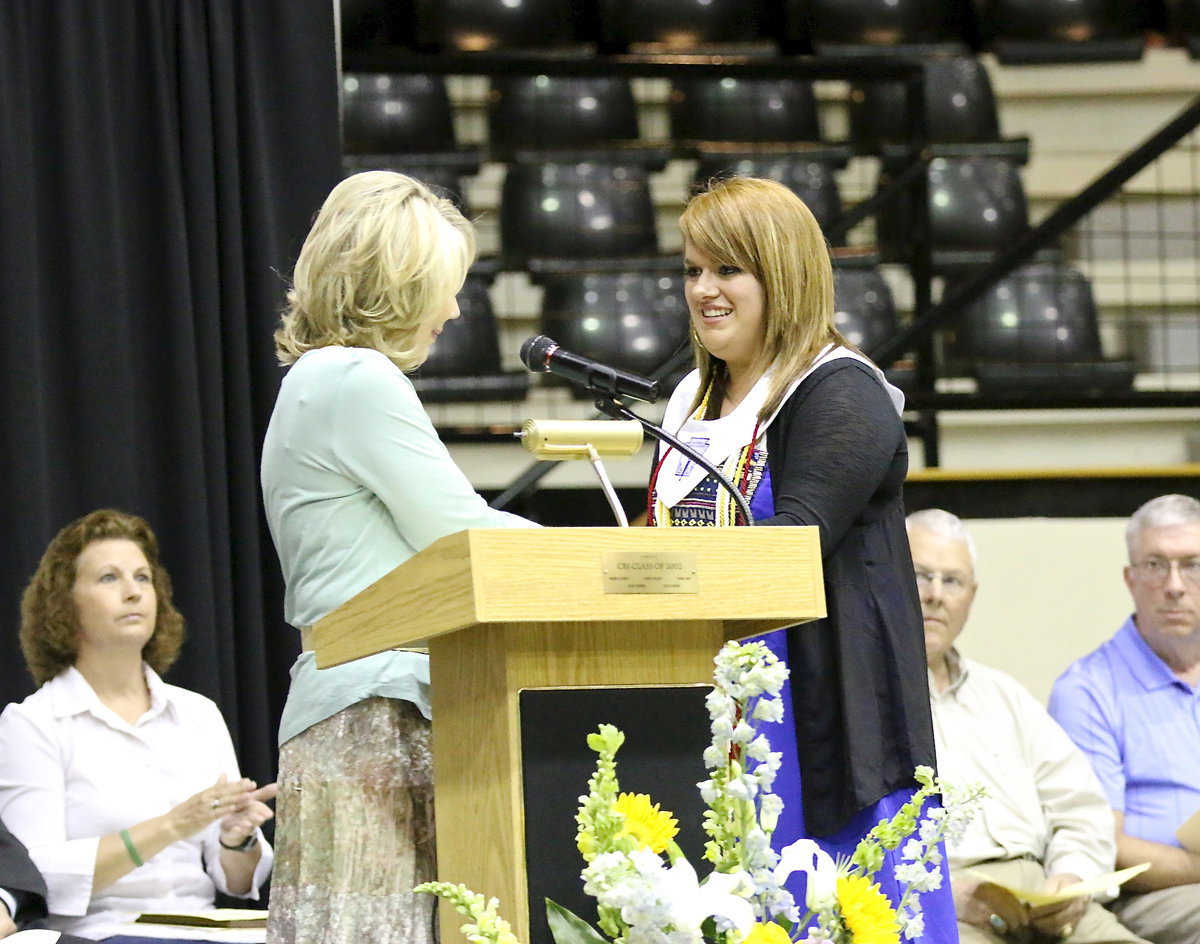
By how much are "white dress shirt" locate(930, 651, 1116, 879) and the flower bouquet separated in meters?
2.25

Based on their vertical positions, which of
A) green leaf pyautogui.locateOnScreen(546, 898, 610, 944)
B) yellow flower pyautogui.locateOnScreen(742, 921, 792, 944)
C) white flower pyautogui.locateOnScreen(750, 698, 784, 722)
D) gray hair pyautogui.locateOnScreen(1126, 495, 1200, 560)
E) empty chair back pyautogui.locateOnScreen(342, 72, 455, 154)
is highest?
empty chair back pyautogui.locateOnScreen(342, 72, 455, 154)

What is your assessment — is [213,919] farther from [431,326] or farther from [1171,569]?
[1171,569]

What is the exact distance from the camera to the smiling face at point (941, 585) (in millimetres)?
3689

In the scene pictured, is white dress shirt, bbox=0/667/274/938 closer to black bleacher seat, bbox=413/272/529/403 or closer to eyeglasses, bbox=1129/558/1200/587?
black bleacher seat, bbox=413/272/529/403

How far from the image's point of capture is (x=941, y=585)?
3740 mm

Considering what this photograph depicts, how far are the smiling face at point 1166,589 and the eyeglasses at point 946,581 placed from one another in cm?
48

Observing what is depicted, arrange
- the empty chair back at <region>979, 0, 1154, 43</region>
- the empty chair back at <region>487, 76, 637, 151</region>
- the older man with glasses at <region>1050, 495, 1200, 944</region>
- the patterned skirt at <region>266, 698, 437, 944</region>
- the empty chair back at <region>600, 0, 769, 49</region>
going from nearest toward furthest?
the patterned skirt at <region>266, 698, 437, 944</region>
the older man with glasses at <region>1050, 495, 1200, 944</region>
the empty chair back at <region>487, 76, 637, 151</region>
the empty chair back at <region>600, 0, 769, 49</region>
the empty chair back at <region>979, 0, 1154, 43</region>

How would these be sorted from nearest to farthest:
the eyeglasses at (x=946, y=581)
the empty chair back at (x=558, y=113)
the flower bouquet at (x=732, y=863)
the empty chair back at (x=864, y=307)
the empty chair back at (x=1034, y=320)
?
1. the flower bouquet at (x=732, y=863)
2. the eyeglasses at (x=946, y=581)
3. the empty chair back at (x=864, y=307)
4. the empty chair back at (x=1034, y=320)
5. the empty chair back at (x=558, y=113)

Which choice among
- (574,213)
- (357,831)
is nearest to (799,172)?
(574,213)

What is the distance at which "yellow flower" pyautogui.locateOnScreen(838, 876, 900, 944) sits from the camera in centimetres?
127

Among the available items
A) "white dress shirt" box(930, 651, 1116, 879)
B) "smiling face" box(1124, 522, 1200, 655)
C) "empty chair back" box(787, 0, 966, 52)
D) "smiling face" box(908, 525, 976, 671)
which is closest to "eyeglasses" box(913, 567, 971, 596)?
"smiling face" box(908, 525, 976, 671)

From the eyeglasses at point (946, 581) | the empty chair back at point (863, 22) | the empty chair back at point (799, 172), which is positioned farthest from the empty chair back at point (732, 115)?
the eyeglasses at point (946, 581)

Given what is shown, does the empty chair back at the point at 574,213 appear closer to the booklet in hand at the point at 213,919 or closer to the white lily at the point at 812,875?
the booklet in hand at the point at 213,919

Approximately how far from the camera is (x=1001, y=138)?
6238mm
